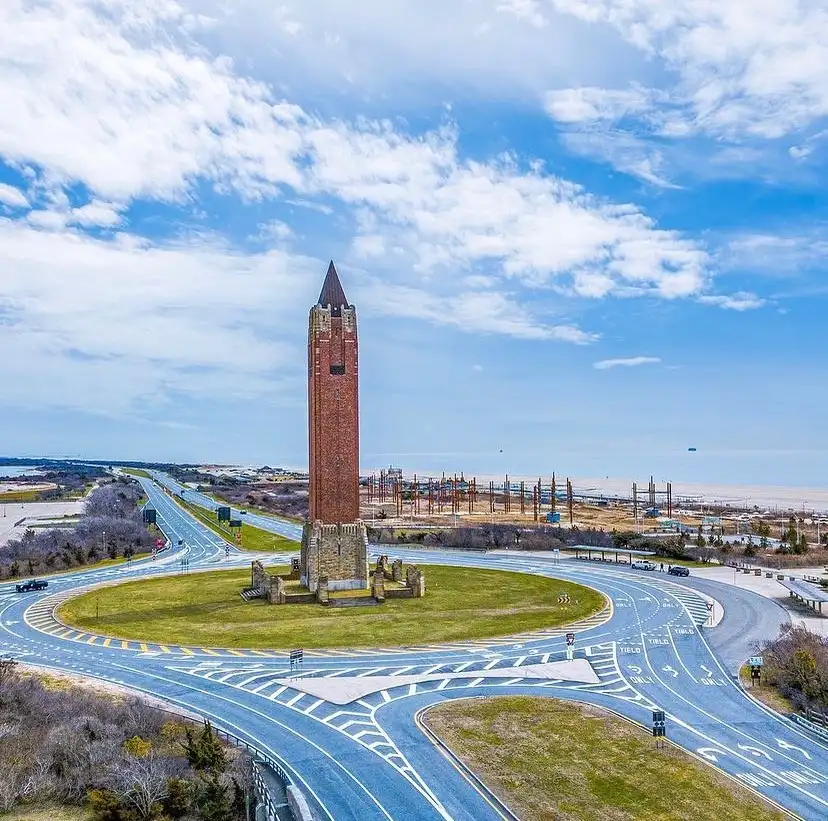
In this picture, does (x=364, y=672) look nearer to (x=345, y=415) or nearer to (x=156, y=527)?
(x=345, y=415)

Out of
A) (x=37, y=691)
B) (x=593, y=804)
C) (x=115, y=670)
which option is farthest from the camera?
(x=115, y=670)

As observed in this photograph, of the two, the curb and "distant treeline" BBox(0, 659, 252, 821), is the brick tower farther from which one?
"distant treeline" BBox(0, 659, 252, 821)

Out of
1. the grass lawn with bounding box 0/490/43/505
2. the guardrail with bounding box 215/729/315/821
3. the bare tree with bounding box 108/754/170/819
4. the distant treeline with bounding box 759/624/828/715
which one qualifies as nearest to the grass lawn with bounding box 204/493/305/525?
the grass lawn with bounding box 0/490/43/505

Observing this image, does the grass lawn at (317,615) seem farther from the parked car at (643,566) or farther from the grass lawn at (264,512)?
the grass lawn at (264,512)

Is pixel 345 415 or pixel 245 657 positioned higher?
pixel 345 415

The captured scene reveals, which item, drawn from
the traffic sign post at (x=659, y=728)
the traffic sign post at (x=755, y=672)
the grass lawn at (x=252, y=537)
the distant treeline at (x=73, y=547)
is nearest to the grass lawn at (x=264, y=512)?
the grass lawn at (x=252, y=537)

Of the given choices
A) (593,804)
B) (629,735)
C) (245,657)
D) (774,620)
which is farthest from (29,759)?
(774,620)
